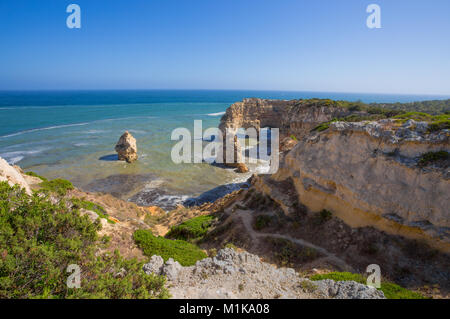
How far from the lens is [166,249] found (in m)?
11.3

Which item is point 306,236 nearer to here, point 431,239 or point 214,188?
point 431,239

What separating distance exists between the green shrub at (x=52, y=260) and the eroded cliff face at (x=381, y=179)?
10.3m

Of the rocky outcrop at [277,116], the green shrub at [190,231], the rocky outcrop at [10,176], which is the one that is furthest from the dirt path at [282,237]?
the rocky outcrop at [277,116]

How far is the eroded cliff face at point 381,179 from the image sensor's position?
32.0 feet

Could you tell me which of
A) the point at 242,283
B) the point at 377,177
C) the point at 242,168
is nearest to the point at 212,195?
the point at 242,168

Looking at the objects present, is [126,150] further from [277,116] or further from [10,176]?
[277,116]

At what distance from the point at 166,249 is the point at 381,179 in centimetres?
1094

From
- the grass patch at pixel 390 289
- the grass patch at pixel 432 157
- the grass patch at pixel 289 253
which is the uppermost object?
the grass patch at pixel 432 157

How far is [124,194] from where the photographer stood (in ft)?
82.3

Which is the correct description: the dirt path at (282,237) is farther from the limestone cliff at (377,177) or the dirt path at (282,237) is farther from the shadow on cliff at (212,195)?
the shadow on cliff at (212,195)
